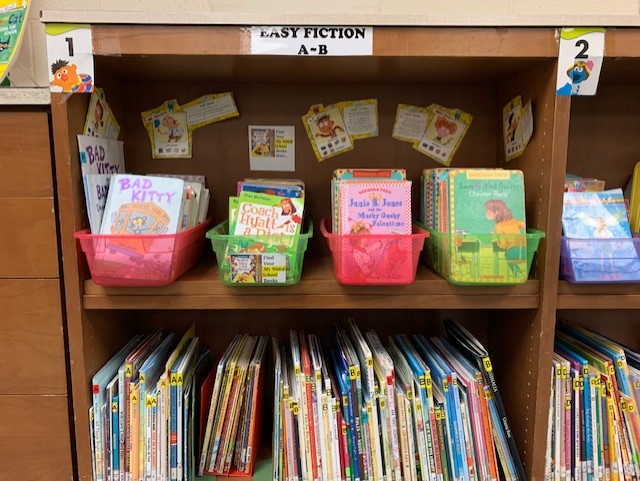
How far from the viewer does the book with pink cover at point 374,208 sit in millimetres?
941

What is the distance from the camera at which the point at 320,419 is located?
3.40 ft

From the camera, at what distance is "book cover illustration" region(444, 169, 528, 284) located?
3.08ft

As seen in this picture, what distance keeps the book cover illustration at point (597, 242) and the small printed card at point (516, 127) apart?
0.52ft

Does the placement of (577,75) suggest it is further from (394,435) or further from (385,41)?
(394,435)

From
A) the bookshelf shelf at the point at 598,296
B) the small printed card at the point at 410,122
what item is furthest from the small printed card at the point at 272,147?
the bookshelf shelf at the point at 598,296

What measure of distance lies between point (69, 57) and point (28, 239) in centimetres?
37

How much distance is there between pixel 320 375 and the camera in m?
1.04

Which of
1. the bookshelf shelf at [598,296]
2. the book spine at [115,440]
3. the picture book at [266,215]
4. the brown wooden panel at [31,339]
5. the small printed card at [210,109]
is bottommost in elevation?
the book spine at [115,440]

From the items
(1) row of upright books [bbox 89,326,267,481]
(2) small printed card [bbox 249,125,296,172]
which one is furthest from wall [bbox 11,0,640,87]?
(1) row of upright books [bbox 89,326,267,481]

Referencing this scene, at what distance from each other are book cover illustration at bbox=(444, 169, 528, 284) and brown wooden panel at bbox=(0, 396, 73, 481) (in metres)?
0.90

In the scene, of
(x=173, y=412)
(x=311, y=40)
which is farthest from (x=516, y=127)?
(x=173, y=412)

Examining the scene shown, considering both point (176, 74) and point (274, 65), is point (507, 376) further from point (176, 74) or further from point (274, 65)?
point (176, 74)

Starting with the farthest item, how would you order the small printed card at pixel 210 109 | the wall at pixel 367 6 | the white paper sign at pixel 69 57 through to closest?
1. the wall at pixel 367 6
2. the small printed card at pixel 210 109
3. the white paper sign at pixel 69 57

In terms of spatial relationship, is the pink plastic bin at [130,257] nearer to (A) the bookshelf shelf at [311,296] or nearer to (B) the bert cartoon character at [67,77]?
(A) the bookshelf shelf at [311,296]
